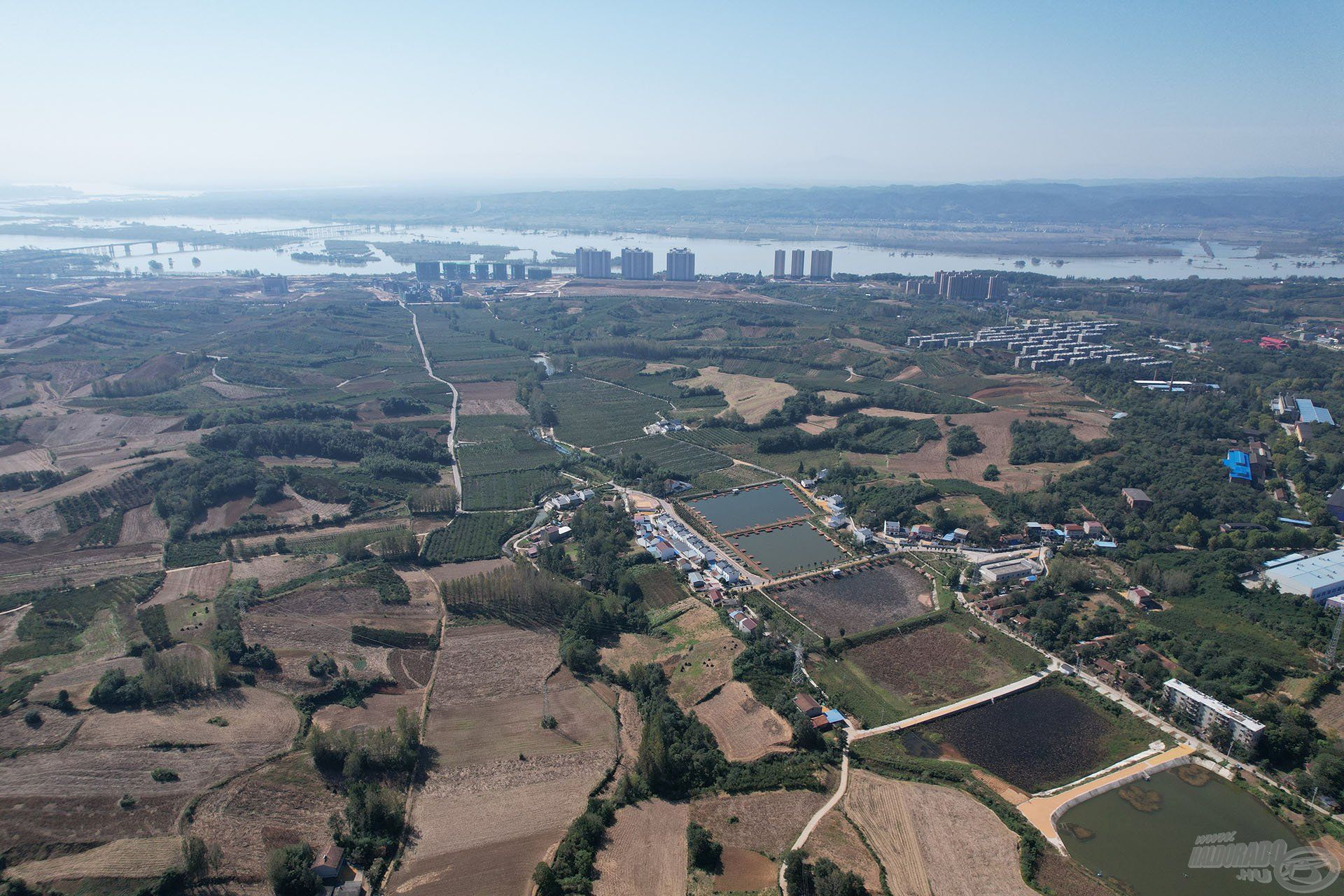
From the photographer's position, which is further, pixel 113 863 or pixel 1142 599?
pixel 1142 599

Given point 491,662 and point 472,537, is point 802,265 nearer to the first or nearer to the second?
point 472,537

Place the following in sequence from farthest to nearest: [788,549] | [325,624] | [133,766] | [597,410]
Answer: [597,410] < [788,549] < [325,624] < [133,766]

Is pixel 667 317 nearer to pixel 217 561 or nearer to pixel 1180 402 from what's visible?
pixel 1180 402

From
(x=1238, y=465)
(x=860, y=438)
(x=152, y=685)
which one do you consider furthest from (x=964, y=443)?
(x=152, y=685)

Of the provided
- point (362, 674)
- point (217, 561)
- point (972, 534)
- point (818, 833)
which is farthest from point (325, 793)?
point (972, 534)

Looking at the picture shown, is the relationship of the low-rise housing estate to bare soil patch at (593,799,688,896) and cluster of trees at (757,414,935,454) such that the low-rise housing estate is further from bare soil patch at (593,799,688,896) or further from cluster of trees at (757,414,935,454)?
cluster of trees at (757,414,935,454)

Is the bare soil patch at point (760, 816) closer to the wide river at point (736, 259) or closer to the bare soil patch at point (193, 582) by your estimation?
the bare soil patch at point (193, 582)
